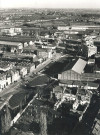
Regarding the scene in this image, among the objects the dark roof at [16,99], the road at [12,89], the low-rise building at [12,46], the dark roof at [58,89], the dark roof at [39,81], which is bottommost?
the road at [12,89]

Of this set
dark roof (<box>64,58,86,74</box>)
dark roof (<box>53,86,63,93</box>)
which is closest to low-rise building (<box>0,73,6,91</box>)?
dark roof (<box>53,86,63,93</box>)

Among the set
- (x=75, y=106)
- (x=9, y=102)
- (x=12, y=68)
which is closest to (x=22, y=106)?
(x=9, y=102)

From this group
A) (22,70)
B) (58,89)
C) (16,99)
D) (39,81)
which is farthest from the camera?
(22,70)

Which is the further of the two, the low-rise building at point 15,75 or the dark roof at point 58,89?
the low-rise building at point 15,75

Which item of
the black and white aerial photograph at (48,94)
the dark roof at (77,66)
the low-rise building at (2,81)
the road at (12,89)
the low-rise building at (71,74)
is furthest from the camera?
the dark roof at (77,66)

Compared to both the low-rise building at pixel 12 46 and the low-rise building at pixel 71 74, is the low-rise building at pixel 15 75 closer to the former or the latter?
the low-rise building at pixel 71 74

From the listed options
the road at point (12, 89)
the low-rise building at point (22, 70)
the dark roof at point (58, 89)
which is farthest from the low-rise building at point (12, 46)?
the dark roof at point (58, 89)

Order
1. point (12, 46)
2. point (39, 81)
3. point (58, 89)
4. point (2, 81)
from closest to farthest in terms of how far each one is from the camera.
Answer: point (58, 89) < point (2, 81) < point (39, 81) < point (12, 46)

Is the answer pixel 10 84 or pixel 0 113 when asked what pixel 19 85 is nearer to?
pixel 10 84

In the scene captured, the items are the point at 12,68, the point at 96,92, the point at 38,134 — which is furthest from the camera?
the point at 12,68

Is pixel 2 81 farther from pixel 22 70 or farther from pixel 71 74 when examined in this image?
pixel 71 74

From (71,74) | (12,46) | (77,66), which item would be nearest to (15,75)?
(71,74)
